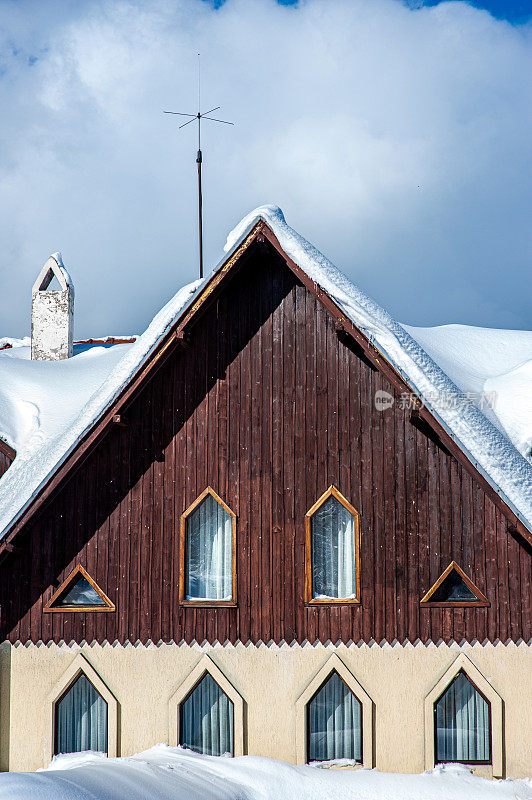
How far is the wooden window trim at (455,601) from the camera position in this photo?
11.2 meters

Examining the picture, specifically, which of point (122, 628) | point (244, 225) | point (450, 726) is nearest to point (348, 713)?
point (450, 726)

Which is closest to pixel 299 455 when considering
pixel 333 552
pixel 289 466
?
pixel 289 466

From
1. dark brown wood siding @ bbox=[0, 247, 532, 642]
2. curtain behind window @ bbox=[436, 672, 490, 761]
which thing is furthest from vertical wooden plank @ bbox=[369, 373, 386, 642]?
curtain behind window @ bbox=[436, 672, 490, 761]

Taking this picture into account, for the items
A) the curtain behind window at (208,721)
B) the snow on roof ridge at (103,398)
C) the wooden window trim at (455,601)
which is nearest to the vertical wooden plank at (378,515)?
the wooden window trim at (455,601)

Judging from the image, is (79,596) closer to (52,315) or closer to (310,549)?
(310,549)

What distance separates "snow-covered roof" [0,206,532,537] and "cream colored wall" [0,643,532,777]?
2307mm

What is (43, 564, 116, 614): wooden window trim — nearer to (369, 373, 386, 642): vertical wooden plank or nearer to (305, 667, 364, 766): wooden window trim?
(305, 667, 364, 766): wooden window trim

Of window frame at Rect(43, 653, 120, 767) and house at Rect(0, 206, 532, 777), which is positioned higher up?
house at Rect(0, 206, 532, 777)

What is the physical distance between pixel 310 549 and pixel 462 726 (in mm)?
3291

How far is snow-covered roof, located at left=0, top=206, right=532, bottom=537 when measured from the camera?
1070cm

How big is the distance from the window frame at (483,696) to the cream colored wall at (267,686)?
0.08 metres

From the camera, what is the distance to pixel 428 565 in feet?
37.3

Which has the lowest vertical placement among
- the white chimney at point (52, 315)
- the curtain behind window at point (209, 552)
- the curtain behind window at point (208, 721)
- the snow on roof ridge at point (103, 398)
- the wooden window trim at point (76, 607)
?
→ the curtain behind window at point (208, 721)

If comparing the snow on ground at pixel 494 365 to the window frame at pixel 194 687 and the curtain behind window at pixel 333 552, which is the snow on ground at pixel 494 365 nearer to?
the curtain behind window at pixel 333 552
